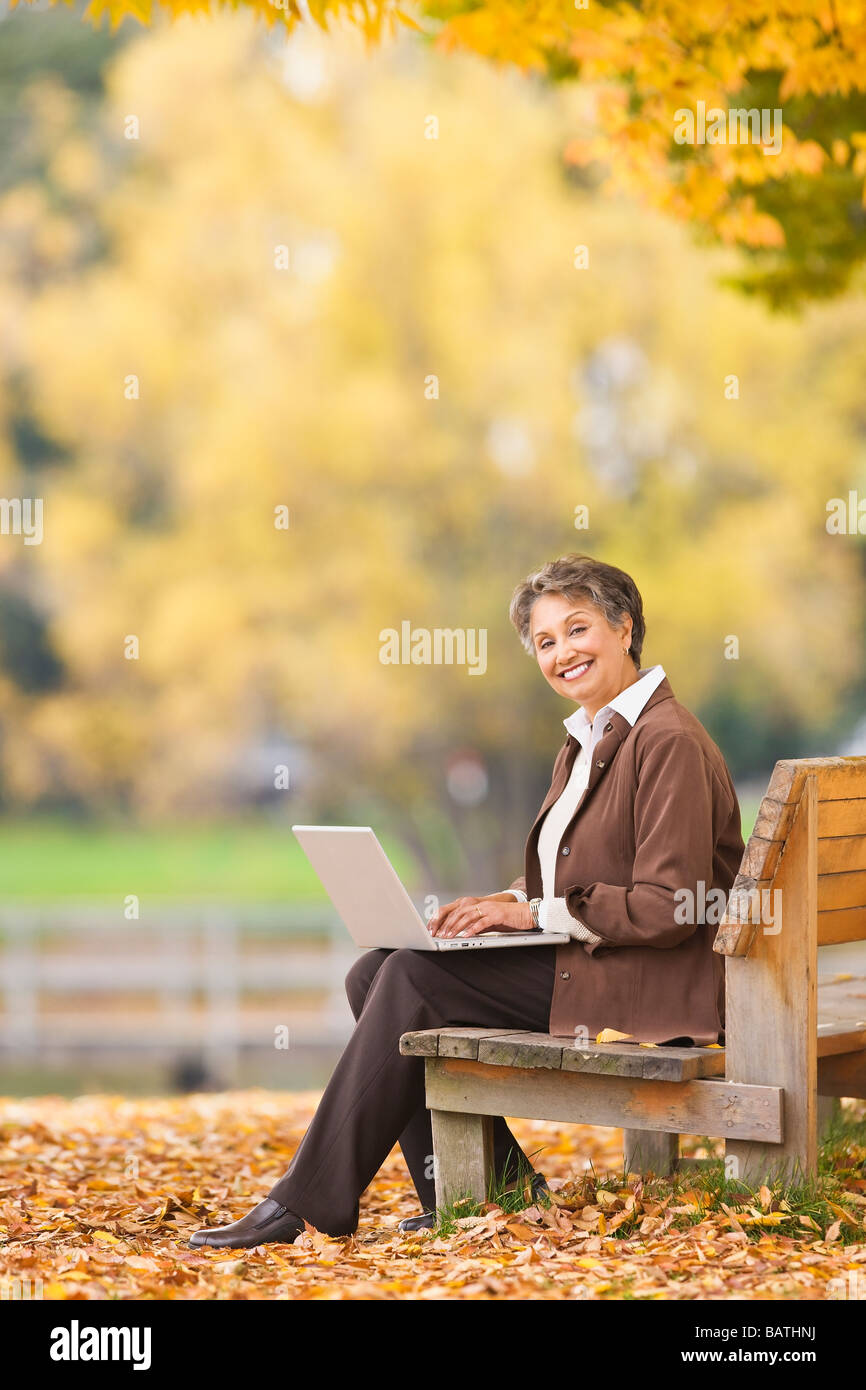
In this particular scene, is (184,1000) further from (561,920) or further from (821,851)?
(821,851)

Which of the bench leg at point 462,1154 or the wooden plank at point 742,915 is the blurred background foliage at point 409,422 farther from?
the wooden plank at point 742,915

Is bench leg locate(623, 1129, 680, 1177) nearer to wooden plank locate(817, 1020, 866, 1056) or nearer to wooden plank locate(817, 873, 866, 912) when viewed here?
wooden plank locate(817, 1020, 866, 1056)

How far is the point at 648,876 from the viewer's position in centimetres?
379

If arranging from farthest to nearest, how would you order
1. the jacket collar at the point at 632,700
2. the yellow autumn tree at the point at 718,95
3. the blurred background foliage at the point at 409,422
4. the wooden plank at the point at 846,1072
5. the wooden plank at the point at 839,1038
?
the blurred background foliage at the point at 409,422
the yellow autumn tree at the point at 718,95
the wooden plank at the point at 846,1072
the jacket collar at the point at 632,700
the wooden plank at the point at 839,1038

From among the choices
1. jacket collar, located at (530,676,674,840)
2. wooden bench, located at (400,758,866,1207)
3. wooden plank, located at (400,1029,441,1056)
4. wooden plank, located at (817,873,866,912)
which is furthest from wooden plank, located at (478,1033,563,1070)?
wooden plank, located at (817,873,866,912)

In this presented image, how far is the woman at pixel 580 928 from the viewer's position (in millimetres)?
3840

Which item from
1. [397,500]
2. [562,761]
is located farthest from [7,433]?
[562,761]

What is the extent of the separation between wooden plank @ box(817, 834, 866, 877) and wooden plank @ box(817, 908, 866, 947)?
0.10 metres

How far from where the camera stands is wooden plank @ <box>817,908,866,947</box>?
3.88 metres

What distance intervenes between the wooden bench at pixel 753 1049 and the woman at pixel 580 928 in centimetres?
12

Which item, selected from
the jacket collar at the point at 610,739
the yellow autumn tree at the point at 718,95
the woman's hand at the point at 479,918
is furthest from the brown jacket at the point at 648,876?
the yellow autumn tree at the point at 718,95

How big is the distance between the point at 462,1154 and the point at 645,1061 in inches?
25.6
